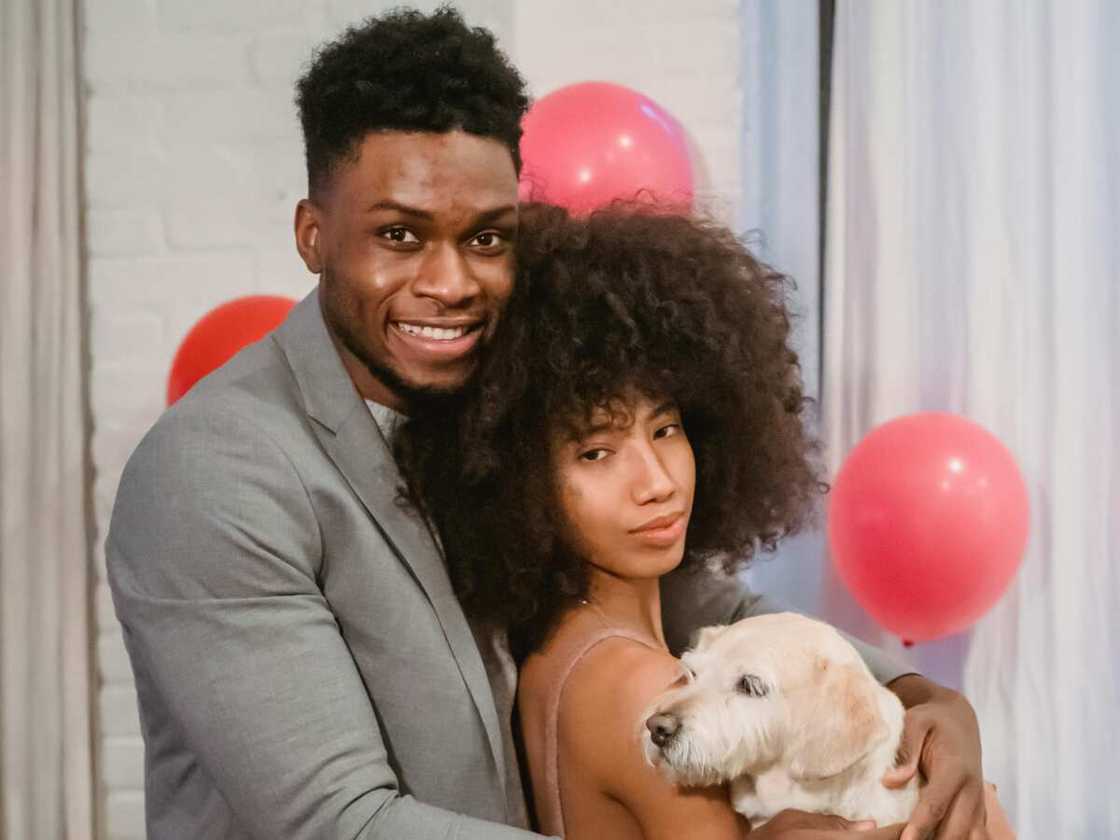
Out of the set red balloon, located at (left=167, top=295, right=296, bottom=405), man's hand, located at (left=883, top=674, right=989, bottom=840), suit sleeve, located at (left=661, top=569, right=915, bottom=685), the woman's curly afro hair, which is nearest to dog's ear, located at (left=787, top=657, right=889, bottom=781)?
man's hand, located at (left=883, top=674, right=989, bottom=840)

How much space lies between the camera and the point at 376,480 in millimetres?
1546

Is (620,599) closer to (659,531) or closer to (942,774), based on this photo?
(659,531)

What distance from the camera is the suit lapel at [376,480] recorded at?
1509 millimetres

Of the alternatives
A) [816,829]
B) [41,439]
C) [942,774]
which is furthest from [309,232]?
[41,439]

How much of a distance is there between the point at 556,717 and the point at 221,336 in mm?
1307

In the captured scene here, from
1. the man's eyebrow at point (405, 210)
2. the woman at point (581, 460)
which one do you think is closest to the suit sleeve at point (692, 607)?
the woman at point (581, 460)

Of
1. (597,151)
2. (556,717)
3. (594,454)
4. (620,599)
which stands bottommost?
(556,717)

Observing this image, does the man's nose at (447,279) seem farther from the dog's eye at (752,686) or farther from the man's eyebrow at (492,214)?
the dog's eye at (752,686)

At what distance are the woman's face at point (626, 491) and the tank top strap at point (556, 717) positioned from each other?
0.35 ft

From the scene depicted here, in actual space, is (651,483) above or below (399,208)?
below

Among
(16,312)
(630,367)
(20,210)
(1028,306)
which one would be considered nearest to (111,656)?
(16,312)

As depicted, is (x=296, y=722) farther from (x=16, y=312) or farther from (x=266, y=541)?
(x=16, y=312)

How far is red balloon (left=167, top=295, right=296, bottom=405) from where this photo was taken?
243cm

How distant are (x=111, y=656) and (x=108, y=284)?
3.16 feet
